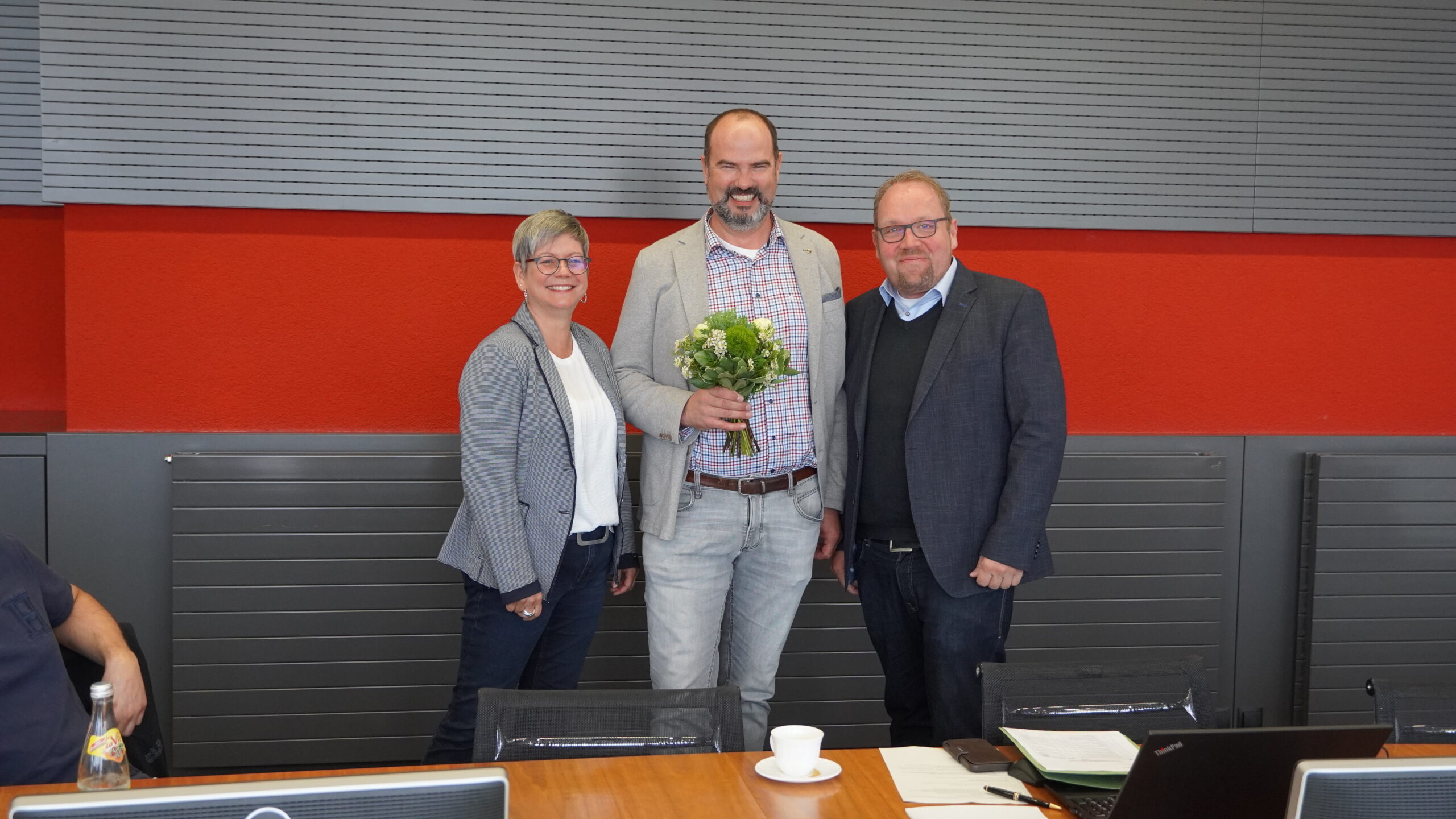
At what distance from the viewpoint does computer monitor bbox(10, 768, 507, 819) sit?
1.12 meters

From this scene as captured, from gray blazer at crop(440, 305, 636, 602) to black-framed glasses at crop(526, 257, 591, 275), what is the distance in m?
0.14

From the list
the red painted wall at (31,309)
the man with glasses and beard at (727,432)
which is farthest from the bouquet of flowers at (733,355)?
the red painted wall at (31,309)

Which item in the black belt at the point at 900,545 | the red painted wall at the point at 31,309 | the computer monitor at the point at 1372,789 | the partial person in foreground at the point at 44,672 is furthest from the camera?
the red painted wall at the point at 31,309

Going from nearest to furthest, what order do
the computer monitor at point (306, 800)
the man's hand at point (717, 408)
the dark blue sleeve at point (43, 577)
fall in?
the computer monitor at point (306, 800) < the dark blue sleeve at point (43, 577) < the man's hand at point (717, 408)

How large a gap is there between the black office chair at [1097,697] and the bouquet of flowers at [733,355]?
1013 millimetres

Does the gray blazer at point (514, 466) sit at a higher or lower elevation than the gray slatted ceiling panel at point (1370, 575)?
higher

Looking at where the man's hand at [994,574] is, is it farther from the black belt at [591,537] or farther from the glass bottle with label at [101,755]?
the glass bottle with label at [101,755]

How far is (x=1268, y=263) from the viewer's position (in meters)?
4.33

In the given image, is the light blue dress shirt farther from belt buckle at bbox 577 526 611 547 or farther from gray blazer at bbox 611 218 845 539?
belt buckle at bbox 577 526 611 547

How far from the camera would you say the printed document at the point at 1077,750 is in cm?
188

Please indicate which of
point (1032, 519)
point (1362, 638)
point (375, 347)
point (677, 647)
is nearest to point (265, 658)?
point (375, 347)

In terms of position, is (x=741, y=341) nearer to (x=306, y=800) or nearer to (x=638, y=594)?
(x=638, y=594)

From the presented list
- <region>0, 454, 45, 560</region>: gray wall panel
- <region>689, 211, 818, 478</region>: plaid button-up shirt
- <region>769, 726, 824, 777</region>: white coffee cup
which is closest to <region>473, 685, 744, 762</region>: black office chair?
<region>769, 726, 824, 777</region>: white coffee cup

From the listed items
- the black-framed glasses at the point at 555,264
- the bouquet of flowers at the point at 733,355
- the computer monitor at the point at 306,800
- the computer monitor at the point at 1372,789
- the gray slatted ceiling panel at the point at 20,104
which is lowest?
the computer monitor at the point at 1372,789
